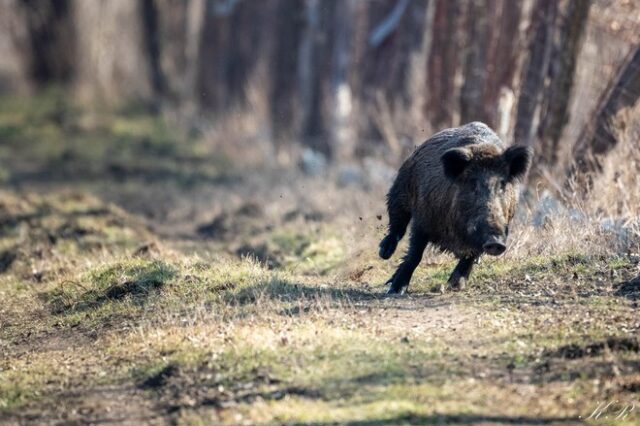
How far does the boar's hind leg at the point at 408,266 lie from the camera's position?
35.5 ft

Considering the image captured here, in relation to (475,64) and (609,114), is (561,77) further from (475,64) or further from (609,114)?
(475,64)

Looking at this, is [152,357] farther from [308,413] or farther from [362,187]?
[362,187]

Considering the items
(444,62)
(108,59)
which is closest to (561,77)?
(444,62)

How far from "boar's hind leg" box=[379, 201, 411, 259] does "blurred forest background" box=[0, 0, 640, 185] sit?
342 centimetres

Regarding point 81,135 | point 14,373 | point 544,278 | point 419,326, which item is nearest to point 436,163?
point 544,278

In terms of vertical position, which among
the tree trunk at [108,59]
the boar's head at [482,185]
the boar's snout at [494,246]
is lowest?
the tree trunk at [108,59]

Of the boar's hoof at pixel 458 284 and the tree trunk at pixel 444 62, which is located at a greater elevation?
the tree trunk at pixel 444 62

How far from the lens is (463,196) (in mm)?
10547

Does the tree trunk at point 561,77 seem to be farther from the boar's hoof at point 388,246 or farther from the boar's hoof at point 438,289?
the boar's hoof at point 438,289

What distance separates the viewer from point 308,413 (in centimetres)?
745

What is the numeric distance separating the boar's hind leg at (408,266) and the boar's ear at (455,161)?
84cm

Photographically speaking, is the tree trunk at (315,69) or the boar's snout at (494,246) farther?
the tree trunk at (315,69)

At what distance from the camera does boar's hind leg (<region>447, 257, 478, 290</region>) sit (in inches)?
422

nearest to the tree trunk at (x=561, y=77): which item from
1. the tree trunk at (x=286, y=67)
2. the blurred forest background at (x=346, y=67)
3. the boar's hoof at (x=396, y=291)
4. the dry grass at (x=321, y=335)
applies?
the blurred forest background at (x=346, y=67)
